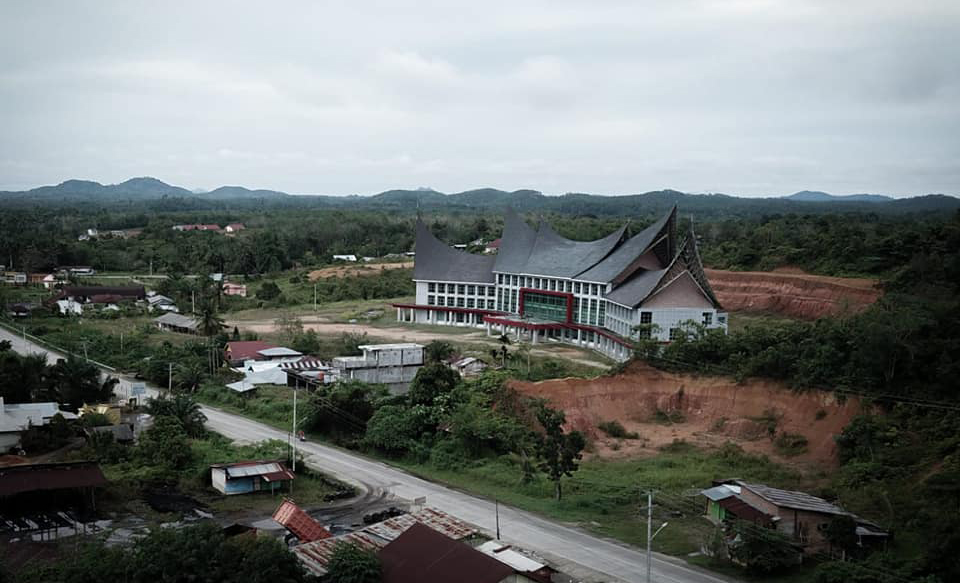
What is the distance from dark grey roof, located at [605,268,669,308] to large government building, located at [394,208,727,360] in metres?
0.08

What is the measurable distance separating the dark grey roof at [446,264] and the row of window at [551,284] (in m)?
1.66

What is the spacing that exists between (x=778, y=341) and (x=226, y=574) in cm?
2334

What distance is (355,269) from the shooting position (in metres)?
77.4

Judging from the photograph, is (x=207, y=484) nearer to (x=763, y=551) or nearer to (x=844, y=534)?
(x=763, y=551)

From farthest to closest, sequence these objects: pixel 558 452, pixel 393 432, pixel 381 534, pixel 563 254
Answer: pixel 563 254 < pixel 393 432 < pixel 558 452 < pixel 381 534

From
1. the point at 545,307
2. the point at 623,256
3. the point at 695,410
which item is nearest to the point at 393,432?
the point at 695,410

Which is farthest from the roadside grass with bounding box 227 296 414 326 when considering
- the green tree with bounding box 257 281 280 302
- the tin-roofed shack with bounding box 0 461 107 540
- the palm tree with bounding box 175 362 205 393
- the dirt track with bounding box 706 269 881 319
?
the tin-roofed shack with bounding box 0 461 107 540

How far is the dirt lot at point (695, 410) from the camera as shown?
2767 cm

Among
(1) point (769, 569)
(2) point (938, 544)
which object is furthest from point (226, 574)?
(2) point (938, 544)

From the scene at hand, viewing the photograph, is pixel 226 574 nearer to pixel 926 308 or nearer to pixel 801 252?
pixel 926 308

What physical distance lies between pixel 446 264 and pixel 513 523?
3239 cm

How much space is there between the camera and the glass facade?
4703 cm

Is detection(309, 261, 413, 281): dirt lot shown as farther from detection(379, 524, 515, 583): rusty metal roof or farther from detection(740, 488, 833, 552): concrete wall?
detection(379, 524, 515, 583): rusty metal roof

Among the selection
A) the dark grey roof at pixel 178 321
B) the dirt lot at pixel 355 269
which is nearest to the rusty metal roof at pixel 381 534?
the dark grey roof at pixel 178 321
